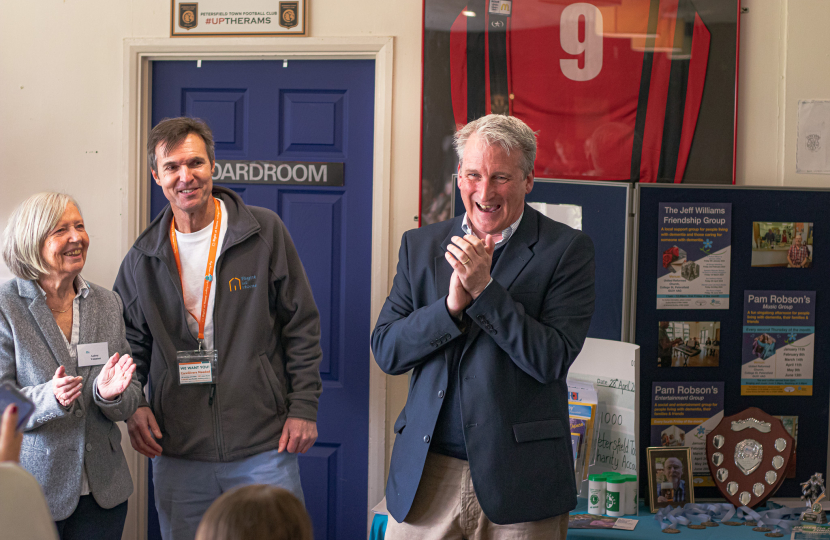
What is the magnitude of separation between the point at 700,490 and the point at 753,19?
2.03 m

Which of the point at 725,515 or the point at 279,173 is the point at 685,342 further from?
the point at 279,173

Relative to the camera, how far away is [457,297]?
152 cm

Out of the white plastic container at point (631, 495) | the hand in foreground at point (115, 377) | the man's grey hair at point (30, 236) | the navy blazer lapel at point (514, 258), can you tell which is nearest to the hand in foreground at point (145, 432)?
the hand in foreground at point (115, 377)

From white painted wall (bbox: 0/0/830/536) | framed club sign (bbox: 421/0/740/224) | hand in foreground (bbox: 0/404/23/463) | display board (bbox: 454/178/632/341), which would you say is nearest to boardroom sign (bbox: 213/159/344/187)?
white painted wall (bbox: 0/0/830/536)

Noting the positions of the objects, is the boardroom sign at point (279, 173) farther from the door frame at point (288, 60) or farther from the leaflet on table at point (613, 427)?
the leaflet on table at point (613, 427)

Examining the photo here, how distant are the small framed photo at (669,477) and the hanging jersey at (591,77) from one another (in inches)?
45.7

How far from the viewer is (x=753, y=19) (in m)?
2.97

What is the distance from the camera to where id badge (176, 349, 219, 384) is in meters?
2.12

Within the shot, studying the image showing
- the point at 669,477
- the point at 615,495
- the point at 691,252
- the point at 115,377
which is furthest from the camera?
the point at 691,252

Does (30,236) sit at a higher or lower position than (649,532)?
higher

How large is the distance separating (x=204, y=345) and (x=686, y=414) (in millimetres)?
1967

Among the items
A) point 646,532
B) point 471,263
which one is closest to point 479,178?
point 471,263

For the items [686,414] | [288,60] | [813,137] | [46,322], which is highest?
[288,60]

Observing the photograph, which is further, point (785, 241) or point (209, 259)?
point (785, 241)
